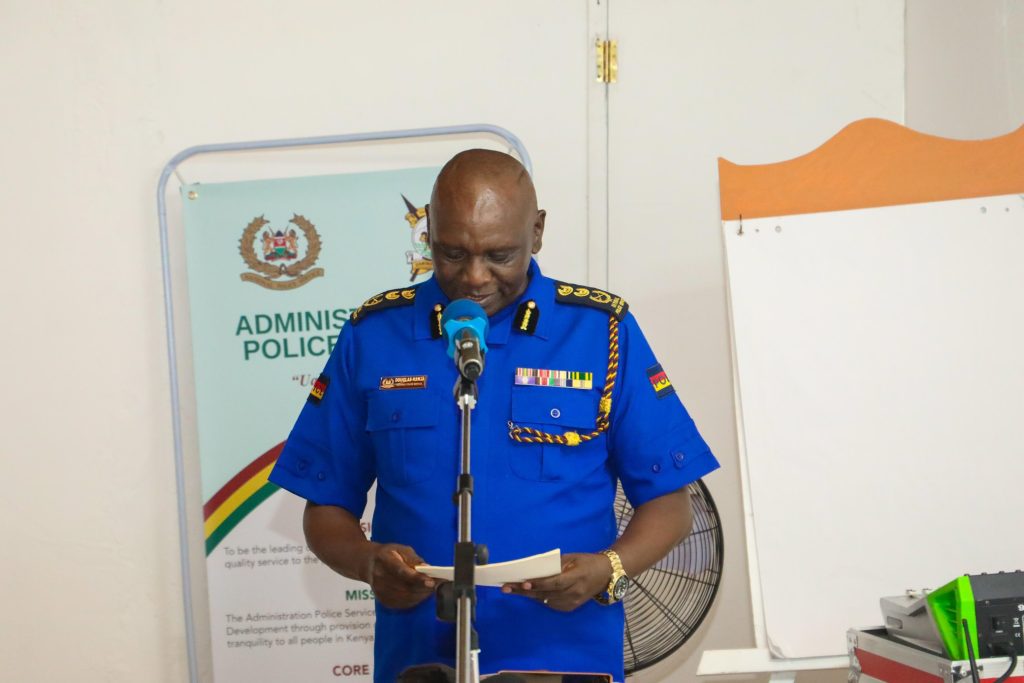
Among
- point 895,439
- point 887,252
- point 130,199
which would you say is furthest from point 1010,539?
point 130,199

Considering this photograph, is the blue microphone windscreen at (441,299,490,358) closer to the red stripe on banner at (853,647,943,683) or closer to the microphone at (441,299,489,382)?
the microphone at (441,299,489,382)

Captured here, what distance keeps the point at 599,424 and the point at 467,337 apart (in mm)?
595

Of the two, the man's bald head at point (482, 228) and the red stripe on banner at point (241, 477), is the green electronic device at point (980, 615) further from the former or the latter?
the red stripe on banner at point (241, 477)

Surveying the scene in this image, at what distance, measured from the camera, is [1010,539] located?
251 centimetres

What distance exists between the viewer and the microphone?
1.52m

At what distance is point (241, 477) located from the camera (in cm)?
338

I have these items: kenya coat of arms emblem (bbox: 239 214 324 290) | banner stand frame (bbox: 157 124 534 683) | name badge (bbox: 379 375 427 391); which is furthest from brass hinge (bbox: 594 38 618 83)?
name badge (bbox: 379 375 427 391)

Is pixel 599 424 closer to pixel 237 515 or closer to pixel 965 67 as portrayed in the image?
pixel 237 515

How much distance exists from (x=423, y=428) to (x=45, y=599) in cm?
221

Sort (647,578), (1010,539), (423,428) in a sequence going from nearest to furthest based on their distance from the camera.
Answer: (423,428) < (1010,539) < (647,578)

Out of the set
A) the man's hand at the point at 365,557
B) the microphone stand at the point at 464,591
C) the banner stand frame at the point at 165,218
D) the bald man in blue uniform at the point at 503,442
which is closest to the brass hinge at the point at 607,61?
the banner stand frame at the point at 165,218

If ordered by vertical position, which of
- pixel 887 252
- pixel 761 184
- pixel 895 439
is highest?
pixel 761 184

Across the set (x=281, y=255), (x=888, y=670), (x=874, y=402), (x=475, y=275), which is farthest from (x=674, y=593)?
(x=281, y=255)

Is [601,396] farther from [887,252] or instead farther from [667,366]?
[667,366]
